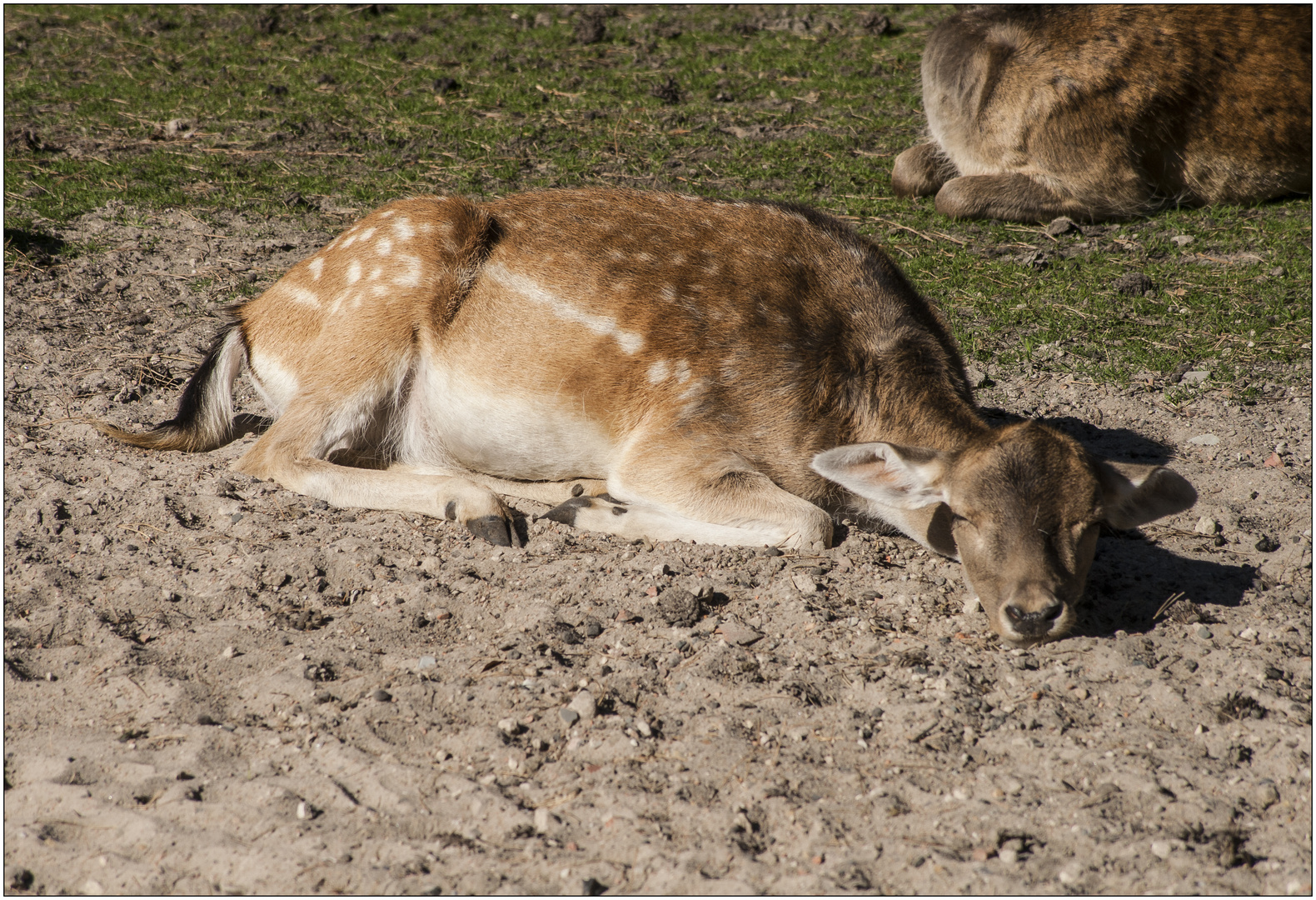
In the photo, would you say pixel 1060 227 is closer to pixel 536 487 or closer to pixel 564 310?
pixel 564 310

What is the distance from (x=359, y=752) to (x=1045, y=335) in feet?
13.1

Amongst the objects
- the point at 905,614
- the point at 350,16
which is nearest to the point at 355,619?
the point at 905,614

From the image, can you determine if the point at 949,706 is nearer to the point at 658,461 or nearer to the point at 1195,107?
the point at 658,461

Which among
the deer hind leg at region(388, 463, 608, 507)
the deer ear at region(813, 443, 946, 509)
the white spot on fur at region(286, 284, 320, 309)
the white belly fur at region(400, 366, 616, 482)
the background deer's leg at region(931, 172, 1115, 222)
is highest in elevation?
the background deer's leg at region(931, 172, 1115, 222)

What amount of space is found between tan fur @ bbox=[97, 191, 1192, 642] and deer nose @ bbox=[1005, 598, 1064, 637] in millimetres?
492

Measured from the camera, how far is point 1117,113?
21.8 ft

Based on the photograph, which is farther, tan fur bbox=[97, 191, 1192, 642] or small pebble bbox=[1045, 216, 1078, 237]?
small pebble bbox=[1045, 216, 1078, 237]

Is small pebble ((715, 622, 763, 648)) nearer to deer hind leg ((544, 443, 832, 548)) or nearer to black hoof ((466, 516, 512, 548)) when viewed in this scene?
deer hind leg ((544, 443, 832, 548))

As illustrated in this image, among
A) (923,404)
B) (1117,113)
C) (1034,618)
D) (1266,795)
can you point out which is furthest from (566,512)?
(1117,113)

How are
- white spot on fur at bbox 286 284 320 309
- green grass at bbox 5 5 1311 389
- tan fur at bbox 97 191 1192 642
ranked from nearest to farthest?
tan fur at bbox 97 191 1192 642
white spot on fur at bbox 286 284 320 309
green grass at bbox 5 5 1311 389

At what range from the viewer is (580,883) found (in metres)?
2.39

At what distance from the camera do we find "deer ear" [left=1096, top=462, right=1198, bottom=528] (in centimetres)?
323

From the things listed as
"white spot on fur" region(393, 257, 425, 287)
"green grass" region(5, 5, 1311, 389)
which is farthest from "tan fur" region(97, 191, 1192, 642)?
"green grass" region(5, 5, 1311, 389)

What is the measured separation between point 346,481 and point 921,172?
448cm
